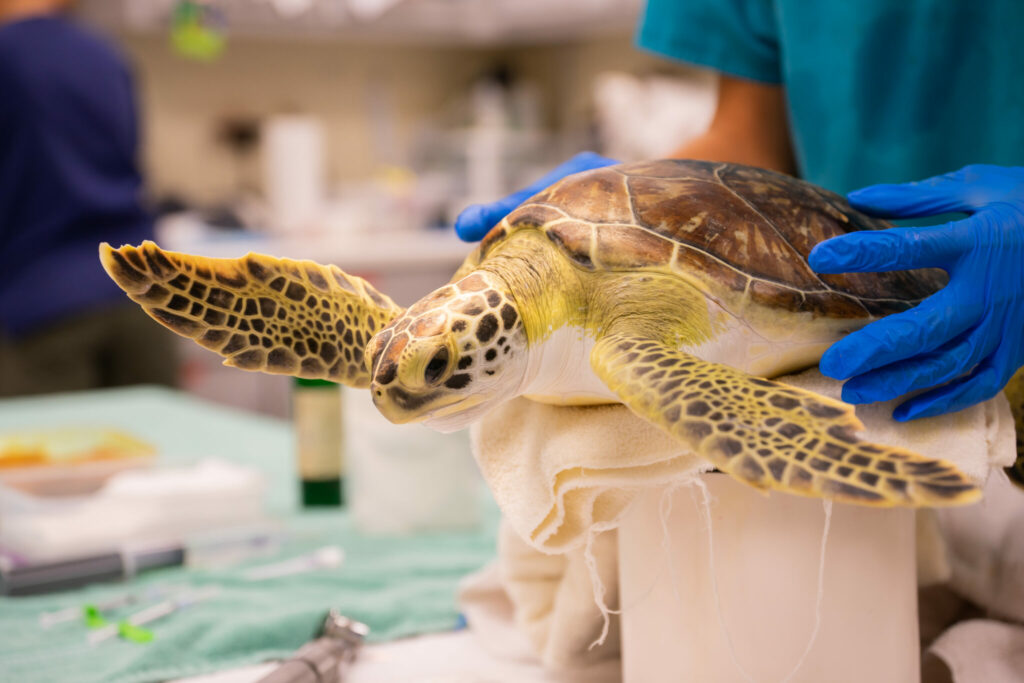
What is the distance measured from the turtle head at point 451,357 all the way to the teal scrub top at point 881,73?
2.07 ft

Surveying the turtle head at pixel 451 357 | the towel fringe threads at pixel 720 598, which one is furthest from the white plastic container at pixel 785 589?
the turtle head at pixel 451 357

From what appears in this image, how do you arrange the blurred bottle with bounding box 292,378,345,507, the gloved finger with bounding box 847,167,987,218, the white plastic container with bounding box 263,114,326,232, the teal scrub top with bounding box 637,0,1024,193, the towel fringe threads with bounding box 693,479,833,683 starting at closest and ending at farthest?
1. the towel fringe threads with bounding box 693,479,833,683
2. the gloved finger with bounding box 847,167,987,218
3. the teal scrub top with bounding box 637,0,1024,193
4. the blurred bottle with bounding box 292,378,345,507
5. the white plastic container with bounding box 263,114,326,232

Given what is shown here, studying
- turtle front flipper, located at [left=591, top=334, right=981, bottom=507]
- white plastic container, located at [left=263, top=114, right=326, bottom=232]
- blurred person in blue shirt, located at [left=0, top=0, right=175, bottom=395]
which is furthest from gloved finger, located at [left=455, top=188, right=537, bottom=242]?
white plastic container, located at [left=263, top=114, right=326, bottom=232]

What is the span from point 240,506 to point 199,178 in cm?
298

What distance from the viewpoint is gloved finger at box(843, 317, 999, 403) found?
0.48 m

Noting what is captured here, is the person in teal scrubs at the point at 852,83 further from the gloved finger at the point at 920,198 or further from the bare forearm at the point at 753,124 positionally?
the gloved finger at the point at 920,198

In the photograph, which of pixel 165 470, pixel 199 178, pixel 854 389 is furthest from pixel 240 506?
pixel 199 178

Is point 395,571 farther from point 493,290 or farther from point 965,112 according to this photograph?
point 965,112

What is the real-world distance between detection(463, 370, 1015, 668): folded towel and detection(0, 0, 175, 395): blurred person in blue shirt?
1.80 meters

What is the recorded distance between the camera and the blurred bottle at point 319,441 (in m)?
1.04

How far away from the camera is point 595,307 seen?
20.6 inches

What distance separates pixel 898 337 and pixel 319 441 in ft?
2.41

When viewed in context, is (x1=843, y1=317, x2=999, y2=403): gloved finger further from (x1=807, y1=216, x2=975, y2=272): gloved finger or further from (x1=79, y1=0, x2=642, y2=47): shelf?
(x1=79, y1=0, x2=642, y2=47): shelf

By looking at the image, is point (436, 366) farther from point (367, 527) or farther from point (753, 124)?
point (753, 124)
